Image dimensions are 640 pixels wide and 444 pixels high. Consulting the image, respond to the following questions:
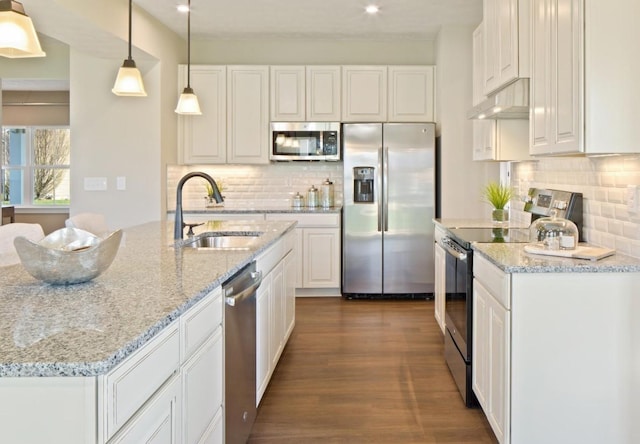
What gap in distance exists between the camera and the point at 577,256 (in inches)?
87.6

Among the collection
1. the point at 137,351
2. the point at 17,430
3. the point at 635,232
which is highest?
the point at 635,232

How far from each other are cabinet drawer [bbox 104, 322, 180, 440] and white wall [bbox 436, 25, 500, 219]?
414cm

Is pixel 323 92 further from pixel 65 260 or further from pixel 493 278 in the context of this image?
pixel 65 260

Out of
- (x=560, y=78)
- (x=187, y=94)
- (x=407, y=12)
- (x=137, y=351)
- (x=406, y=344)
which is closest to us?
(x=137, y=351)

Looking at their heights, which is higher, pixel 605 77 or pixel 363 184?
pixel 605 77

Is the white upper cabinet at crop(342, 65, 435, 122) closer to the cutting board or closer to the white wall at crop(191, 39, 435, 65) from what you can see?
the white wall at crop(191, 39, 435, 65)

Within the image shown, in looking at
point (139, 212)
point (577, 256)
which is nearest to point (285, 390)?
point (577, 256)

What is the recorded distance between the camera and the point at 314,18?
489 centimetres

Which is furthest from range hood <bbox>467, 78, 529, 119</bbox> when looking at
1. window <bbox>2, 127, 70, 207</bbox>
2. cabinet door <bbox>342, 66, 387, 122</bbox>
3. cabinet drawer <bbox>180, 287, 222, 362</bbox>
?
window <bbox>2, 127, 70, 207</bbox>

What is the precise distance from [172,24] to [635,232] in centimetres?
435

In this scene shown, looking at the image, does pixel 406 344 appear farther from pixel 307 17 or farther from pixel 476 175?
pixel 307 17

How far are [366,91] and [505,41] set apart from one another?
8.12ft

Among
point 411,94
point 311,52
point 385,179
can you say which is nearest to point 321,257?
point 385,179

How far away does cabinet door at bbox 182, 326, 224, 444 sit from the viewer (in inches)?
58.9
